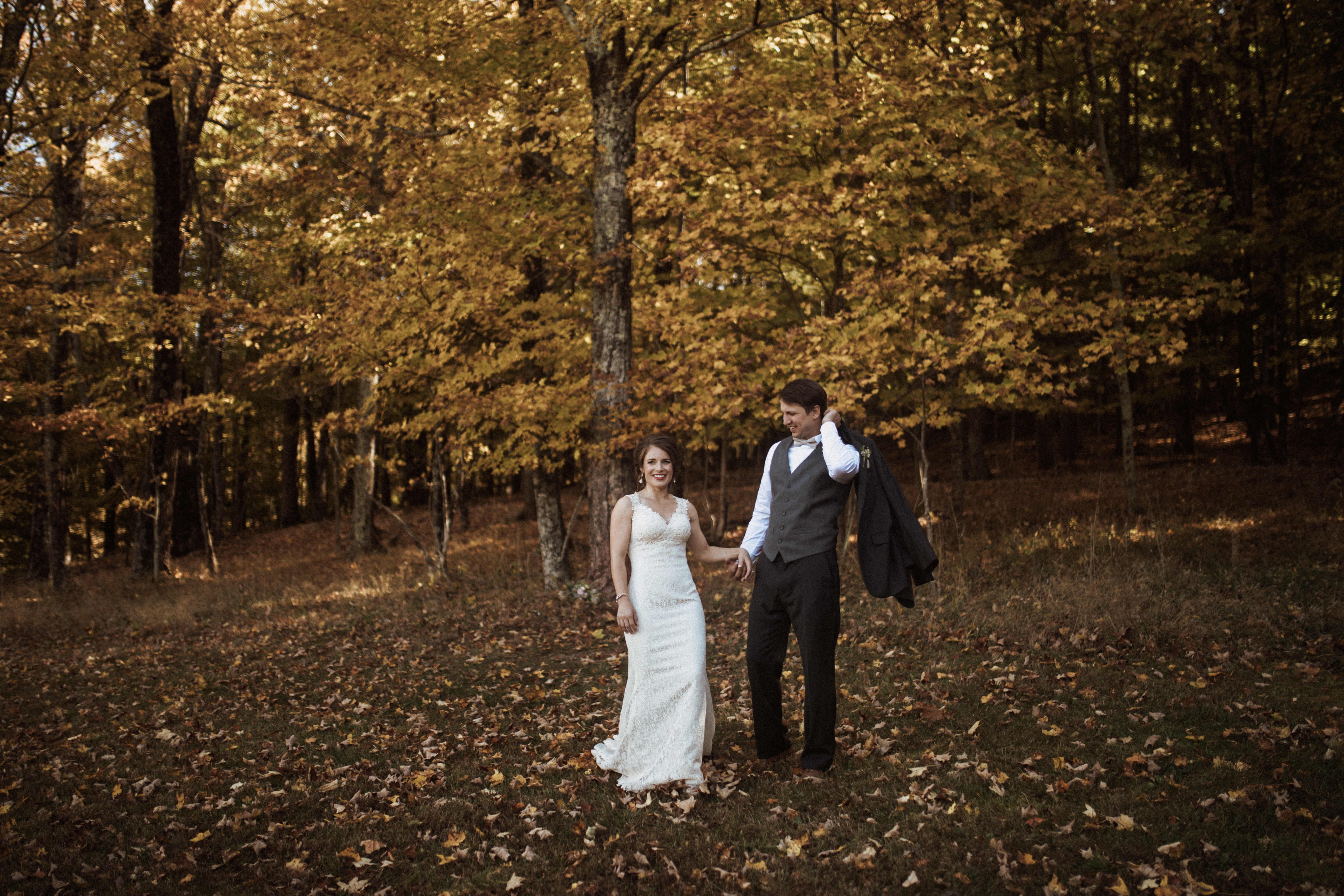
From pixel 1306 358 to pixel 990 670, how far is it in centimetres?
1362

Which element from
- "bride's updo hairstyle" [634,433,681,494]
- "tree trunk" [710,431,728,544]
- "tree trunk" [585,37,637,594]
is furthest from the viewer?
"tree trunk" [710,431,728,544]

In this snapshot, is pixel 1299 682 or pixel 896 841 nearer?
pixel 896 841

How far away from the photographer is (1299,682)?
237 inches

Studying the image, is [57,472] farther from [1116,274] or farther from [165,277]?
[1116,274]

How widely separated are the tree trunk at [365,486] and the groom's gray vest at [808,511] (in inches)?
439

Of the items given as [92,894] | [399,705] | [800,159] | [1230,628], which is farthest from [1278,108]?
[92,894]

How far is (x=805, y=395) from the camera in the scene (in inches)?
185

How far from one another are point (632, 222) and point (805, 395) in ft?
20.6

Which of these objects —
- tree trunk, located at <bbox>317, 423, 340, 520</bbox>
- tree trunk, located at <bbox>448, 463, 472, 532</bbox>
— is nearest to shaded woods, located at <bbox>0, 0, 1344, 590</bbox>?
tree trunk, located at <bbox>448, 463, 472, 532</bbox>

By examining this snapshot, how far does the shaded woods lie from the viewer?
9.80 m

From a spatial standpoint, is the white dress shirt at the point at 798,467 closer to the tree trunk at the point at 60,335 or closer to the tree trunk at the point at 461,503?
the tree trunk at the point at 461,503

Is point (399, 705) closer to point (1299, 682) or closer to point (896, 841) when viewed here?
point (896, 841)

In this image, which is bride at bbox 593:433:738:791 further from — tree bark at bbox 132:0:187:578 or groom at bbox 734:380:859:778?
tree bark at bbox 132:0:187:578

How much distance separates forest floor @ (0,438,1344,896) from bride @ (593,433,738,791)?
0.25 metres
